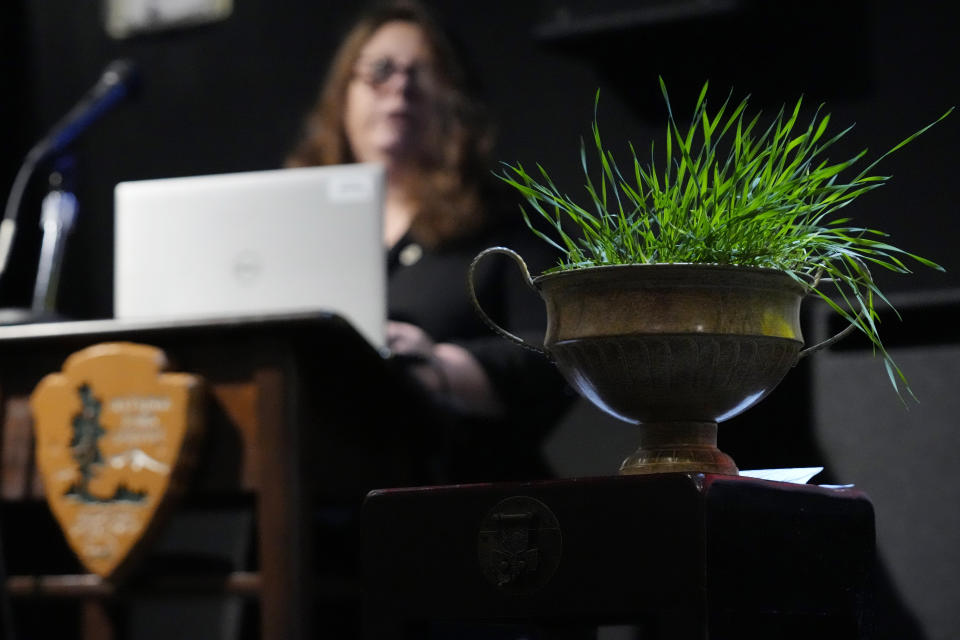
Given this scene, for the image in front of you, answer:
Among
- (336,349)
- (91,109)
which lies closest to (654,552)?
(336,349)

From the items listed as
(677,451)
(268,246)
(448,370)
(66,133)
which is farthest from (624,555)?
(66,133)

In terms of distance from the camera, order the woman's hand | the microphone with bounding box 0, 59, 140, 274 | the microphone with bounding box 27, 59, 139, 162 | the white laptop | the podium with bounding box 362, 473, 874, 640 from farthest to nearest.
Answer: the microphone with bounding box 27, 59, 139, 162 < the microphone with bounding box 0, 59, 140, 274 < the woman's hand < the white laptop < the podium with bounding box 362, 473, 874, 640

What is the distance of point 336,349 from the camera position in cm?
201

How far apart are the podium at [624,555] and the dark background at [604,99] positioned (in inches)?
56.5

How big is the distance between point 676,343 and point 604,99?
2.15 metres

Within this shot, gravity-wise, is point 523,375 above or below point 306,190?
below

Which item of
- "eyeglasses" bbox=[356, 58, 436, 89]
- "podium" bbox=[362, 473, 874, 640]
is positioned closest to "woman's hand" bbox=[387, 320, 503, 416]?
"eyeglasses" bbox=[356, 58, 436, 89]

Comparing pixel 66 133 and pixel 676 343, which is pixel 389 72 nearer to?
pixel 66 133

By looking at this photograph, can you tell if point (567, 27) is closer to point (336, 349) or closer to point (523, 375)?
point (523, 375)

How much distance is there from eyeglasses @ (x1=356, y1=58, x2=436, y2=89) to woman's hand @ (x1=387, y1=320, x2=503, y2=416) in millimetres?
696

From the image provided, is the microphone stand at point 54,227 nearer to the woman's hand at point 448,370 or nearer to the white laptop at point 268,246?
the white laptop at point 268,246

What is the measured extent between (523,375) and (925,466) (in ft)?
2.81

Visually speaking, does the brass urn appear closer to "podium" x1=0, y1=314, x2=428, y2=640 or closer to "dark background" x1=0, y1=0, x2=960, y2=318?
"podium" x1=0, y1=314, x2=428, y2=640

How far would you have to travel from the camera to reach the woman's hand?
8.27 ft
